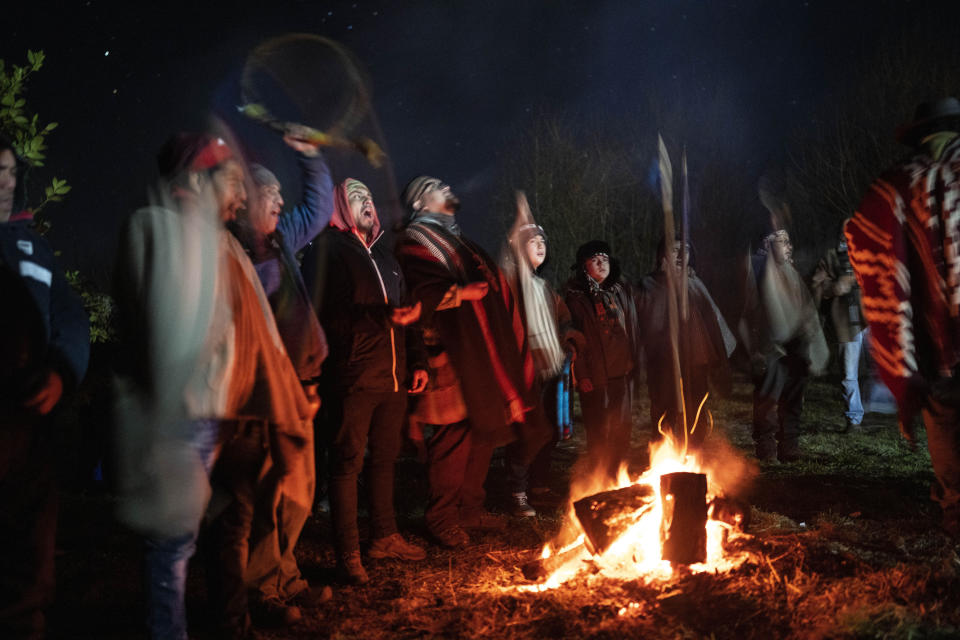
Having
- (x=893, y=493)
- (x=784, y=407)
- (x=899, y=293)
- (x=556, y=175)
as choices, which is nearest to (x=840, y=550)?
(x=899, y=293)

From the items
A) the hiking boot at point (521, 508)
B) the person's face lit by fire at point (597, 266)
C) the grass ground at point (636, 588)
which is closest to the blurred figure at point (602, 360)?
the person's face lit by fire at point (597, 266)

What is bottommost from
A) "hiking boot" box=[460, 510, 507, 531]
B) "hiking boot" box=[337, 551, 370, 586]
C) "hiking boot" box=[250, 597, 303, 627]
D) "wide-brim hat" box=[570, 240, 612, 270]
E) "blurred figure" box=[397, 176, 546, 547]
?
"hiking boot" box=[250, 597, 303, 627]

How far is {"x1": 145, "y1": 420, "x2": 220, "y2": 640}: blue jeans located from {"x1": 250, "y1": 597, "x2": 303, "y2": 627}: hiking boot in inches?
24.0

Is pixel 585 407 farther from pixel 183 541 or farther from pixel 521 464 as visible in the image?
pixel 183 541

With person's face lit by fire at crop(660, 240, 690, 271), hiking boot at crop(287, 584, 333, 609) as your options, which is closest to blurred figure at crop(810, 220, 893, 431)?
person's face lit by fire at crop(660, 240, 690, 271)

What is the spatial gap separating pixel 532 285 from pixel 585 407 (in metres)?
1.33

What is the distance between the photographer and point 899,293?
3.46m

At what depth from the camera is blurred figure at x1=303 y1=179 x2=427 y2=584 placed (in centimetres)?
404

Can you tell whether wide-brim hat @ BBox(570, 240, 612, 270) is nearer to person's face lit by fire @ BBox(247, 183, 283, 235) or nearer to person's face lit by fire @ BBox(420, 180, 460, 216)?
person's face lit by fire @ BBox(420, 180, 460, 216)

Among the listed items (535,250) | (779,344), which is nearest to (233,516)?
(535,250)

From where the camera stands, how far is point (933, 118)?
359 centimetres

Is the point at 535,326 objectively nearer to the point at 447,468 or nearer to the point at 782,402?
the point at 447,468

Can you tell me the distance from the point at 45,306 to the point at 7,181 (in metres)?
0.55

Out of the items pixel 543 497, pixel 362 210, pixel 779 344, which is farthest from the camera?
pixel 779 344
